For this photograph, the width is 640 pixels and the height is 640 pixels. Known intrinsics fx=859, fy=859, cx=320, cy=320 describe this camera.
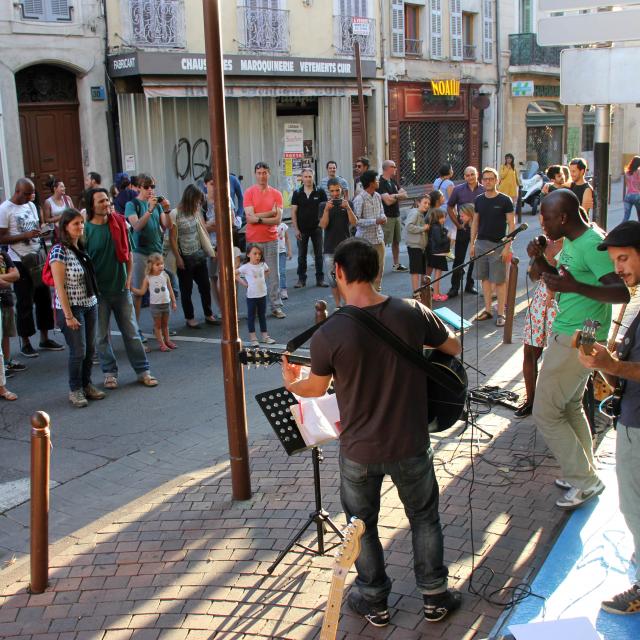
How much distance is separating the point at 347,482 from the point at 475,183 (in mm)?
8562

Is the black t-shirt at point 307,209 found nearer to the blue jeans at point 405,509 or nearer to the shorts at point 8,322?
the shorts at point 8,322

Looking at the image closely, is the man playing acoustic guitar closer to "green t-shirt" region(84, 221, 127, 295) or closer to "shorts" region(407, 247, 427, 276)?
"green t-shirt" region(84, 221, 127, 295)

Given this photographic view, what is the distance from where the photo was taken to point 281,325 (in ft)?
35.5

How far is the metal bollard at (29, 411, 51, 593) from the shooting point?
453 centimetres

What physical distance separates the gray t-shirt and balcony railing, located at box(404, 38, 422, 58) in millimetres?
24849

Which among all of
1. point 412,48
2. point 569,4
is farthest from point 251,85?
point 569,4

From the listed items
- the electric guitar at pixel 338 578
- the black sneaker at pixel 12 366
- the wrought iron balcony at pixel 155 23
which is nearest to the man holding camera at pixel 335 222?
the black sneaker at pixel 12 366

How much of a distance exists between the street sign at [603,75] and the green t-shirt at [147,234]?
16.7 feet

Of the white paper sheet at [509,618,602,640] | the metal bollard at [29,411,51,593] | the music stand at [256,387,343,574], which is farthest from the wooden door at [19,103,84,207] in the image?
the white paper sheet at [509,618,602,640]

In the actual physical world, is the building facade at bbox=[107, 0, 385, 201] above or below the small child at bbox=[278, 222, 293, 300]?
above

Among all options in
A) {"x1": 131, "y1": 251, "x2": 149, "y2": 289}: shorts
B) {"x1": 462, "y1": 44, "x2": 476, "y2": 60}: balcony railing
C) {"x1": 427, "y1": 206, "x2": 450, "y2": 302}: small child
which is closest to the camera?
{"x1": 131, "y1": 251, "x2": 149, "y2": 289}: shorts

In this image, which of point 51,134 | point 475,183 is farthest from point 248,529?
point 51,134

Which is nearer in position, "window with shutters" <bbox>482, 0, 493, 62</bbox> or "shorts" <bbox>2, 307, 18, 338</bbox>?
"shorts" <bbox>2, 307, 18, 338</bbox>

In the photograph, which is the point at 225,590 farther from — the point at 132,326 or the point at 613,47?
the point at 613,47
